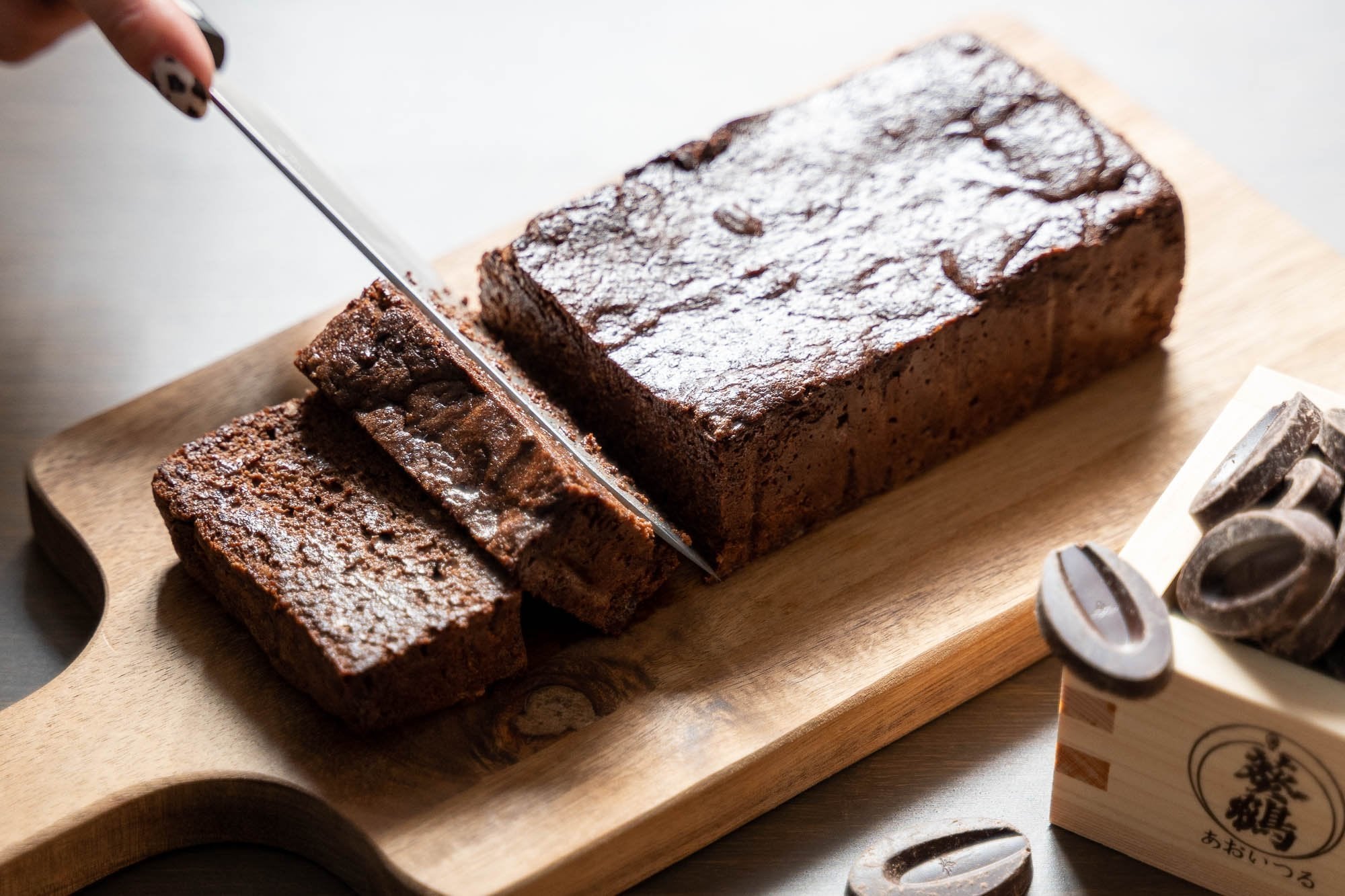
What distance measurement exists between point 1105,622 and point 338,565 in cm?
150

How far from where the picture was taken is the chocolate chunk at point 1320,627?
7.89 feet

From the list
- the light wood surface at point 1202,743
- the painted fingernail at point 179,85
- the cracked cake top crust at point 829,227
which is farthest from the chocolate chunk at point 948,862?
the painted fingernail at point 179,85

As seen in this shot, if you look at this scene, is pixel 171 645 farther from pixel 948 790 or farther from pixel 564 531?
pixel 948 790

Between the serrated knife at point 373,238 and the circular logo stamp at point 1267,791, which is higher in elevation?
the serrated knife at point 373,238

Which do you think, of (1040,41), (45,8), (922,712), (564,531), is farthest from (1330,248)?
(45,8)

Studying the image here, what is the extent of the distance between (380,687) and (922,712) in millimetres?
1125

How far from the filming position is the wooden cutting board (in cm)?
285

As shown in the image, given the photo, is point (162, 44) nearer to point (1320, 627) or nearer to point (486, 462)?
point (486, 462)

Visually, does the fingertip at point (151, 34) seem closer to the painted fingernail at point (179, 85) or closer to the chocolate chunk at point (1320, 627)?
the painted fingernail at point (179, 85)

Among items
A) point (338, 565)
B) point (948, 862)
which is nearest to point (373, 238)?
point (338, 565)

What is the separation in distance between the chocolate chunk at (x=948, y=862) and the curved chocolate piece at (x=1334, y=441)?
0.89m

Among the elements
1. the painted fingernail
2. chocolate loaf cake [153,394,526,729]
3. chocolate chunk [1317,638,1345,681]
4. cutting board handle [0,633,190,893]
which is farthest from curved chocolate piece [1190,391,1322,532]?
the painted fingernail

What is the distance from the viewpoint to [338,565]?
3.00 metres

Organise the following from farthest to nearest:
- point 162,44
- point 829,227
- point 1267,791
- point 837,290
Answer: point 829,227
point 837,290
point 162,44
point 1267,791
